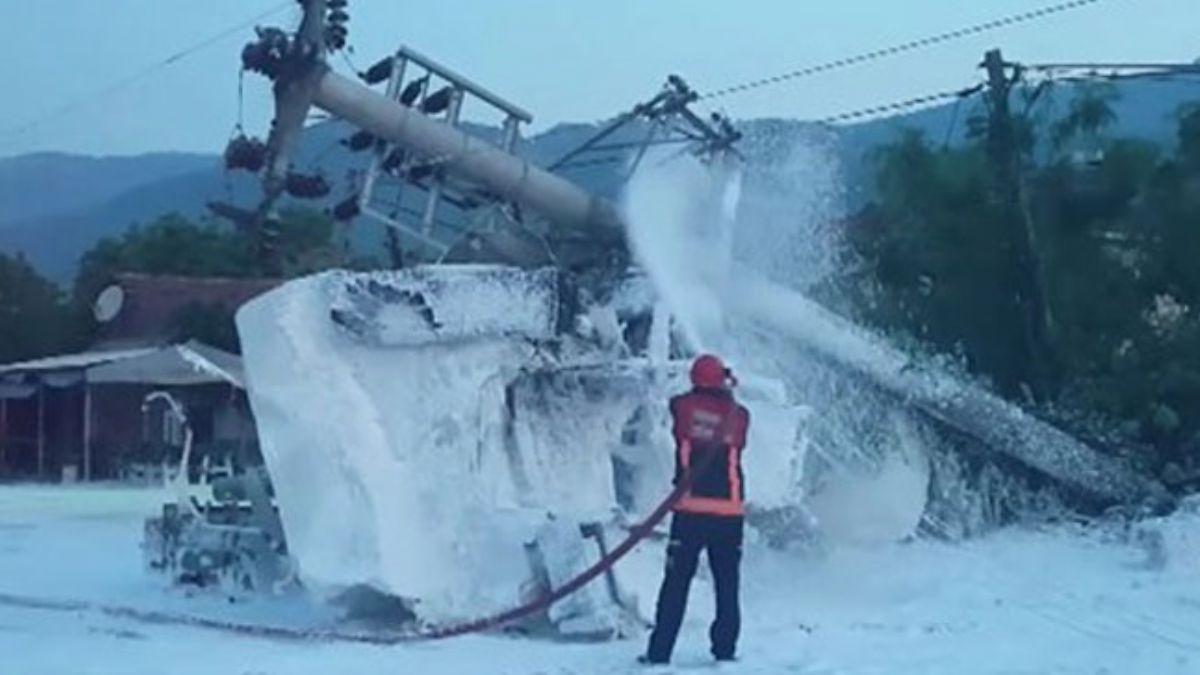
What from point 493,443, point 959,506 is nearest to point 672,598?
point 493,443

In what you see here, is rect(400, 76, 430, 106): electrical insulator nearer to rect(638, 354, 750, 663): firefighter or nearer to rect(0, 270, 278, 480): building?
rect(638, 354, 750, 663): firefighter

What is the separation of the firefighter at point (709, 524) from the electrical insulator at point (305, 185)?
21.2 feet

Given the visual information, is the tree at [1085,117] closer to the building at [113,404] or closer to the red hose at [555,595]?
the red hose at [555,595]

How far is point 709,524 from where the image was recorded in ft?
36.2

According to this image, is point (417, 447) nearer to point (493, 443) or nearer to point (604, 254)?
point (493, 443)

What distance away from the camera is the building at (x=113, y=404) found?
123 feet

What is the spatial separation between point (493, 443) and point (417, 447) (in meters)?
0.67

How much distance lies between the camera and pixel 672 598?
35.9 feet

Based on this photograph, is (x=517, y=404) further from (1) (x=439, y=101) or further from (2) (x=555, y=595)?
(1) (x=439, y=101)

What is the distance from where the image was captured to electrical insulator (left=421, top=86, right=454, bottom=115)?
1772 cm

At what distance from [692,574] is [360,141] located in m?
7.59

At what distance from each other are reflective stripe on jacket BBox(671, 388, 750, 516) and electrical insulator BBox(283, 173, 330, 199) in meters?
6.40

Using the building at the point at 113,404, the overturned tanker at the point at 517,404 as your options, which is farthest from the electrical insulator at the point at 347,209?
the building at the point at 113,404

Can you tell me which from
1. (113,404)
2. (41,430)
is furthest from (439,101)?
(41,430)
